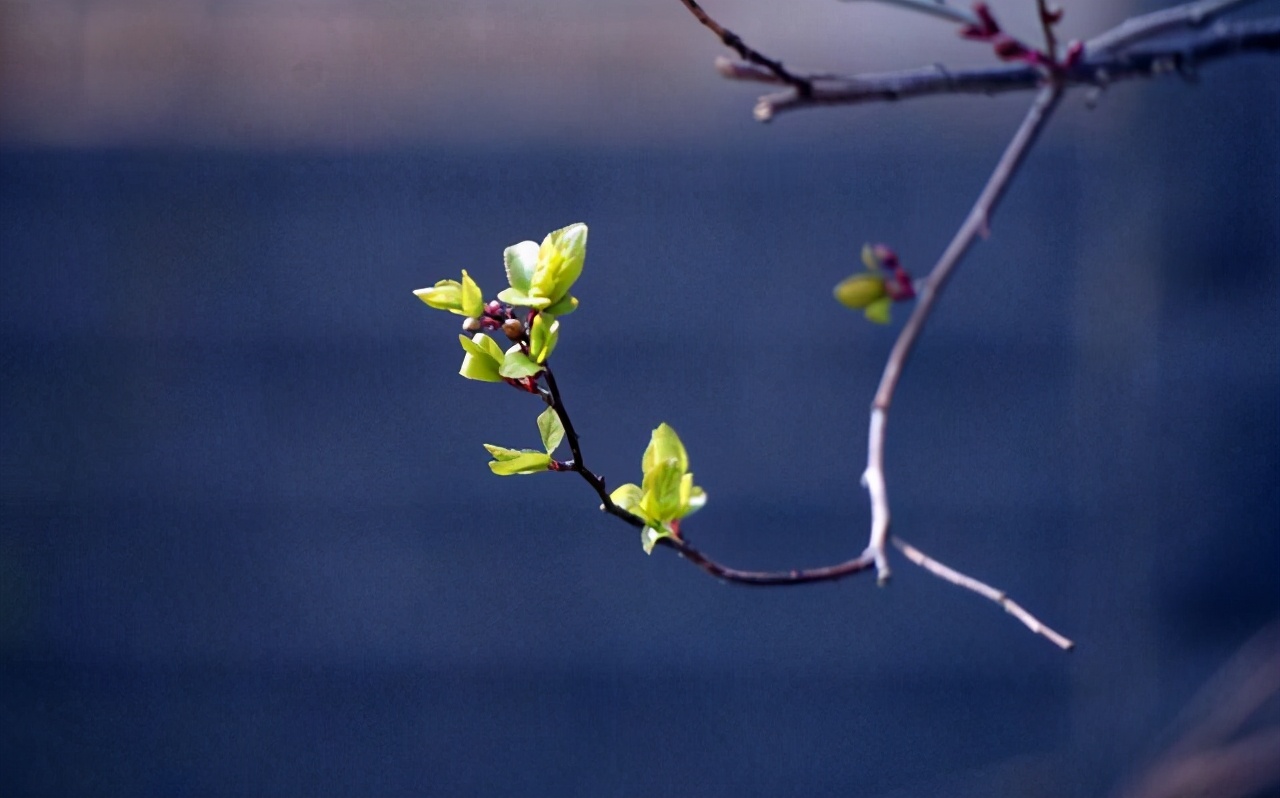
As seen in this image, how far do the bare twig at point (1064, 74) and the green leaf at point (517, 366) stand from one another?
134 mm

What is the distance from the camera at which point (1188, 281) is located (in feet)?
5.02

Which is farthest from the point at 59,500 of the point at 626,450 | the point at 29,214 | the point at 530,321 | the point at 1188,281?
the point at 1188,281

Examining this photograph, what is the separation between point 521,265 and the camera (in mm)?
464

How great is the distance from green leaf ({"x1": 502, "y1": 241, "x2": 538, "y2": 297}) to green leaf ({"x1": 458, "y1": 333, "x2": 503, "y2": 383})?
3 cm

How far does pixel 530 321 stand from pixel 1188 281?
133cm

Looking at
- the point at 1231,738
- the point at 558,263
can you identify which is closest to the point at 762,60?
the point at 558,263

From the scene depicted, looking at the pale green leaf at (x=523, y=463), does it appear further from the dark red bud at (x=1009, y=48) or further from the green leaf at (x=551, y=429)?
the dark red bud at (x=1009, y=48)

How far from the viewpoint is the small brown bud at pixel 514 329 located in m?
0.44

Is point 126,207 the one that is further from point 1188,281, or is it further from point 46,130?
point 1188,281

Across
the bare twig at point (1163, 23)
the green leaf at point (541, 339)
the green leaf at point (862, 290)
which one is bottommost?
the green leaf at point (541, 339)

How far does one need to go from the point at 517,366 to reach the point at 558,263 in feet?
0.15

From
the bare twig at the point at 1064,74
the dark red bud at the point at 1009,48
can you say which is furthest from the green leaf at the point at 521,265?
the dark red bud at the point at 1009,48

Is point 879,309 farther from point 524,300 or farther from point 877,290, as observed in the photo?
point 524,300

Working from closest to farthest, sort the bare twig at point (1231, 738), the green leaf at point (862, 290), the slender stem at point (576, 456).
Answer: the slender stem at point (576, 456), the green leaf at point (862, 290), the bare twig at point (1231, 738)
